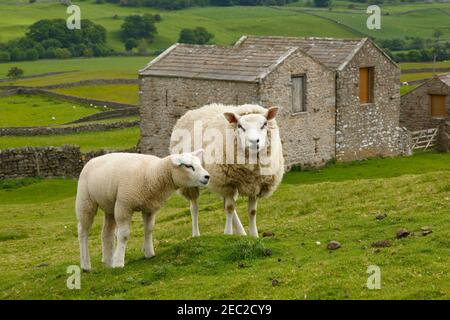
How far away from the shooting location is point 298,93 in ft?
128

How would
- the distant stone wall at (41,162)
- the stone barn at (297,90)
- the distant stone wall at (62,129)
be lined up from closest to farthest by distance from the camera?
the stone barn at (297,90)
the distant stone wall at (41,162)
the distant stone wall at (62,129)

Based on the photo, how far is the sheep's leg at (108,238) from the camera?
1678cm

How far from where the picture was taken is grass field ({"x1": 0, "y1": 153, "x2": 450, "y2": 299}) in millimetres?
13688

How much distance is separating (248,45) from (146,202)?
27.9 metres

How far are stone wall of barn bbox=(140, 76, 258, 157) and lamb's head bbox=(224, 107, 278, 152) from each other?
63.0 feet

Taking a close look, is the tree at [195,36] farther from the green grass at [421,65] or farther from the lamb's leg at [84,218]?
the lamb's leg at [84,218]

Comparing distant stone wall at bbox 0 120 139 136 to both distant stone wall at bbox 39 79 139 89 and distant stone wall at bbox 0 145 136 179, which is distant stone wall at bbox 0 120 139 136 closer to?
distant stone wall at bbox 0 145 136 179

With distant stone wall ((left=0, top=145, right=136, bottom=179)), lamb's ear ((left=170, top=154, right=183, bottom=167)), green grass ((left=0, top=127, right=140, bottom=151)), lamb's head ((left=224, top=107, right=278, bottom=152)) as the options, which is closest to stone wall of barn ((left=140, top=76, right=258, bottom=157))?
distant stone wall ((left=0, top=145, right=136, bottom=179))

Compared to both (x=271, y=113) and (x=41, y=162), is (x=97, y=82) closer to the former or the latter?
(x=41, y=162)

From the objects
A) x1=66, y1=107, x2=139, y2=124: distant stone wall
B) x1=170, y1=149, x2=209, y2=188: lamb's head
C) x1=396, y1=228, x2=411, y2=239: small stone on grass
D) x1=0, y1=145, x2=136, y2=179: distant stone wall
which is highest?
x1=170, y1=149, x2=209, y2=188: lamb's head

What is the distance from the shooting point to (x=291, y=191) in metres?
27.2

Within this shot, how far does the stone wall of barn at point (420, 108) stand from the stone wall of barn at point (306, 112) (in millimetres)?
9497

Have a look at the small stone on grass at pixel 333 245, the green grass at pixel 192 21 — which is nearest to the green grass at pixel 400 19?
the green grass at pixel 192 21

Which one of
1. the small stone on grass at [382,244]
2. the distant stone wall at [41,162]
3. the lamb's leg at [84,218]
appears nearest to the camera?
the small stone on grass at [382,244]
